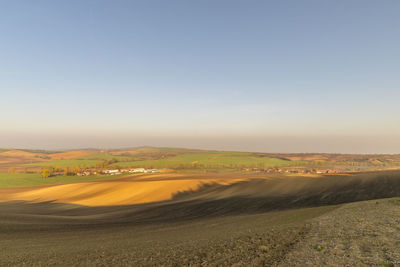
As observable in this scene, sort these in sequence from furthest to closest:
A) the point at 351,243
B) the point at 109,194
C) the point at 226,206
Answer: the point at 109,194 < the point at 226,206 < the point at 351,243

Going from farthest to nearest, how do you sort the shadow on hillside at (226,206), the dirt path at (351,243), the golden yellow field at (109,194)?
the golden yellow field at (109,194), the shadow on hillside at (226,206), the dirt path at (351,243)

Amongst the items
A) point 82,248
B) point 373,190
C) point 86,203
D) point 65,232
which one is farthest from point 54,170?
point 373,190

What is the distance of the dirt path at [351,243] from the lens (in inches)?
378

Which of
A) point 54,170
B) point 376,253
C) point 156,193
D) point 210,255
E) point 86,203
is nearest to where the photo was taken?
point 376,253

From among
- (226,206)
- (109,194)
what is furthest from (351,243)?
(109,194)

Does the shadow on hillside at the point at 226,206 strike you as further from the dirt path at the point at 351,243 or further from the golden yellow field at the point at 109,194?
the dirt path at the point at 351,243

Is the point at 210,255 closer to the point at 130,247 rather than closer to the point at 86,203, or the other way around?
the point at 130,247

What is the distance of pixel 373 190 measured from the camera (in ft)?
137

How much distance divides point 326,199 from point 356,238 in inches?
1149

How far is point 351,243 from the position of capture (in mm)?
11508

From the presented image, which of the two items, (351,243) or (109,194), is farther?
(109,194)

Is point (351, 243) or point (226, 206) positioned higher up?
point (351, 243)

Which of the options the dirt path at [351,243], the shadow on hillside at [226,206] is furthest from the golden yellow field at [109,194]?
the dirt path at [351,243]

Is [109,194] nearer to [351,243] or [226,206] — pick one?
[226,206]
